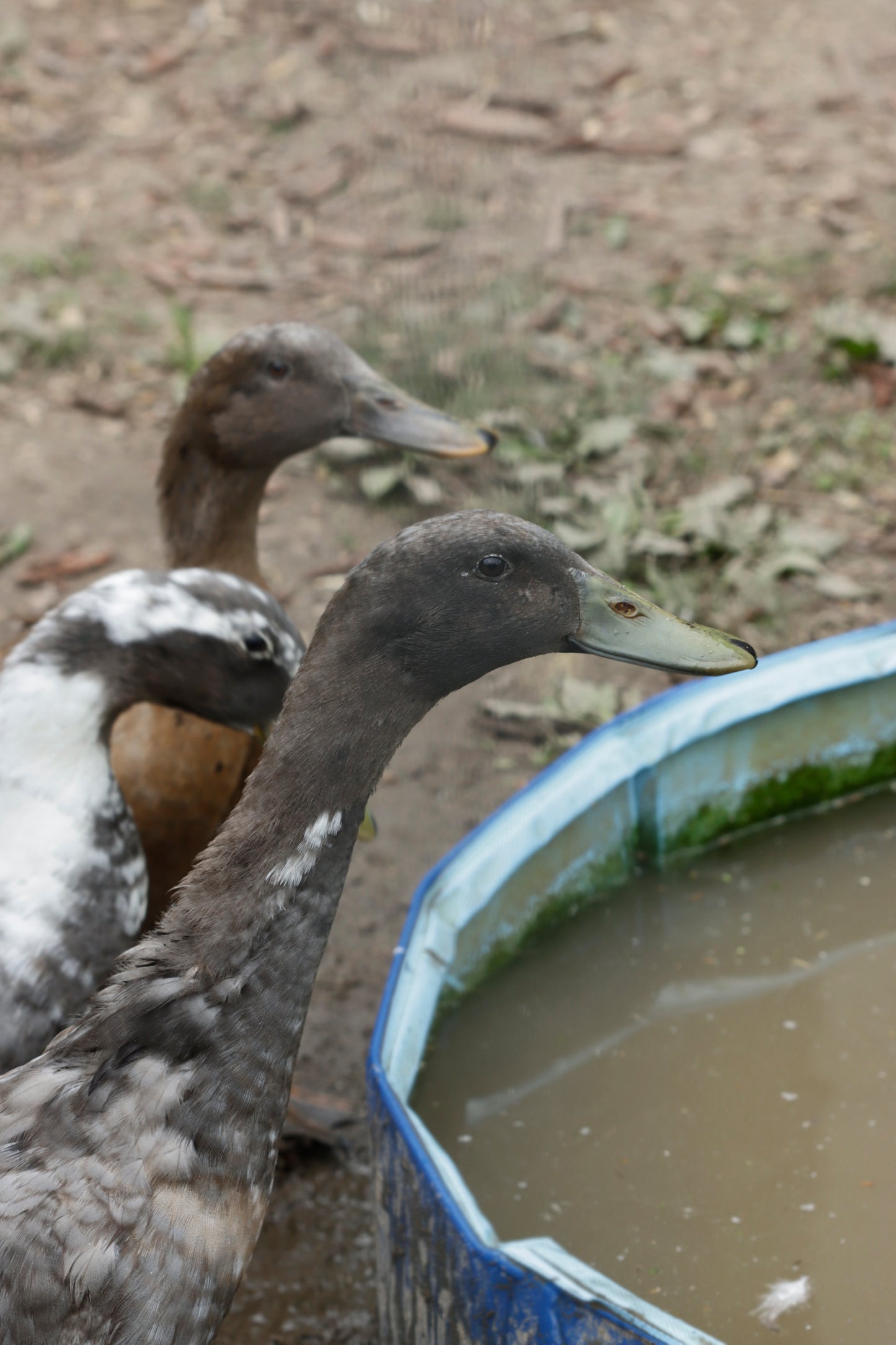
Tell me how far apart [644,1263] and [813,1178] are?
0.34 m

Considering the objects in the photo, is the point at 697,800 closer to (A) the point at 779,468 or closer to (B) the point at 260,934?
(B) the point at 260,934

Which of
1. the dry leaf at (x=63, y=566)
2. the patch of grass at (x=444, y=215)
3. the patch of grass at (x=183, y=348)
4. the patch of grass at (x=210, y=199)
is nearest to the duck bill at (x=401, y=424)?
the dry leaf at (x=63, y=566)

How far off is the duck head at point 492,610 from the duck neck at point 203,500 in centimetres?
122

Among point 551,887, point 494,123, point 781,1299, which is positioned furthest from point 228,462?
point 494,123

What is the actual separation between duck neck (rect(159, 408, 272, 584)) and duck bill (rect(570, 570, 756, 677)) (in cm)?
128

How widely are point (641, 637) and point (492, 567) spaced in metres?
0.24

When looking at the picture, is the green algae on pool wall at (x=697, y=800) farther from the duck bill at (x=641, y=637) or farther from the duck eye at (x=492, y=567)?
the duck eye at (x=492, y=567)

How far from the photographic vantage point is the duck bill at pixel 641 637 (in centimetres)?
192

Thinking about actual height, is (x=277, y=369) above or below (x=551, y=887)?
above

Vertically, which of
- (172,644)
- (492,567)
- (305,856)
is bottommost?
(172,644)

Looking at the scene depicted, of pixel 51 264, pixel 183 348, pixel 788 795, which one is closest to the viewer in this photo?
pixel 788 795

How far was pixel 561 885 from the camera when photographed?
2.87m

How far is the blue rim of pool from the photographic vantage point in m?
1.74

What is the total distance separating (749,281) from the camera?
17.5 feet
